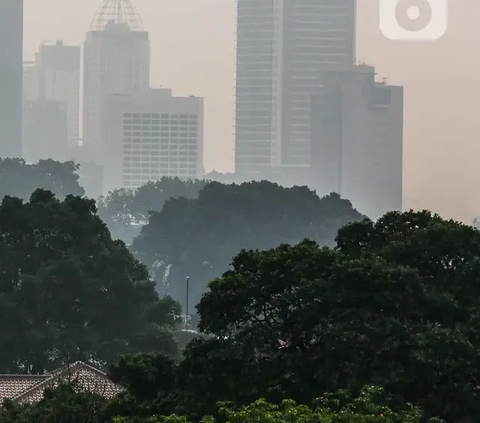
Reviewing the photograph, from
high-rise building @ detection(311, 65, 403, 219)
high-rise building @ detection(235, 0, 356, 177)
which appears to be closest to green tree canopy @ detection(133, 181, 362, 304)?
high-rise building @ detection(311, 65, 403, 219)

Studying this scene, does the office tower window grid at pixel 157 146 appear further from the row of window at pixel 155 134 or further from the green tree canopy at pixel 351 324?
the green tree canopy at pixel 351 324

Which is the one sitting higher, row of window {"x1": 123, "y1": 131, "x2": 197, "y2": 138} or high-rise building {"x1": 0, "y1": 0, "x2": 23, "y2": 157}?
high-rise building {"x1": 0, "y1": 0, "x2": 23, "y2": 157}

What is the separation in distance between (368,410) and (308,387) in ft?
8.40

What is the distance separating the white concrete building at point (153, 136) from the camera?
604 feet

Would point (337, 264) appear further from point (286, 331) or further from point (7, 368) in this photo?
point (7, 368)

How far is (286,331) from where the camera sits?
68.3 feet

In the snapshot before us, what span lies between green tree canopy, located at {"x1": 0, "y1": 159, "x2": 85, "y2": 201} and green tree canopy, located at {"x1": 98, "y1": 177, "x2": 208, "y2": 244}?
8155mm

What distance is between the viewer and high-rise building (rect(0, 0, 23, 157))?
629ft

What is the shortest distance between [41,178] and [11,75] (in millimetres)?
92761

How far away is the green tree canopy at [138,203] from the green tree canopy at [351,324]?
295 ft

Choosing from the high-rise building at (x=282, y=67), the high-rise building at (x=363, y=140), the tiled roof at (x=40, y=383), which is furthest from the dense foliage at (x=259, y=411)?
the high-rise building at (x=282, y=67)

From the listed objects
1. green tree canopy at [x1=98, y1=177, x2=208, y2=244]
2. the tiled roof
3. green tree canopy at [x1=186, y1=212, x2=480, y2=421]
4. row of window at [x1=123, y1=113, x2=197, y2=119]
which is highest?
row of window at [x1=123, y1=113, x2=197, y2=119]

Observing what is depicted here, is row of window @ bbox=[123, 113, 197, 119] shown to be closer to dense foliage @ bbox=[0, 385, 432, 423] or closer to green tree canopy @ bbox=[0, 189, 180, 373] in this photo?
green tree canopy @ bbox=[0, 189, 180, 373]


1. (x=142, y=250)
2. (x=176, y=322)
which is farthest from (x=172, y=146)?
(x=176, y=322)
